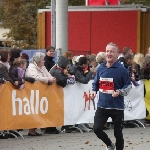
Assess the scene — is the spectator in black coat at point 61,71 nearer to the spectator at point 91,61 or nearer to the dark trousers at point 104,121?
the spectator at point 91,61

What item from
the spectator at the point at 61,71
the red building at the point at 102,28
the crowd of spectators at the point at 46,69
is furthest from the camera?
the red building at the point at 102,28

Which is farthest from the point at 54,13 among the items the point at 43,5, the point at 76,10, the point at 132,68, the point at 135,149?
the point at 43,5

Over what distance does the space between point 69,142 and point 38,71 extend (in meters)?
1.82

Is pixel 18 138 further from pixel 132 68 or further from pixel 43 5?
pixel 43 5

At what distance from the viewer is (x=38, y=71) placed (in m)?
14.4

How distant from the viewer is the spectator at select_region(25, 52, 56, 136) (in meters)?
14.3

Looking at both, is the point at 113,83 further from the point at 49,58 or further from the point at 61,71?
the point at 49,58

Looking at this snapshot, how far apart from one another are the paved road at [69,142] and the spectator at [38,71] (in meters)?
0.66

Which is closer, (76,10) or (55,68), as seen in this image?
(55,68)

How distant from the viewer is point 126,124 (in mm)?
16641

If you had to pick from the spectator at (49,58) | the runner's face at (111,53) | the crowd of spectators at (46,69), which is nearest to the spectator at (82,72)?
the crowd of spectators at (46,69)

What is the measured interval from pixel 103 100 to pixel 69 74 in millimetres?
4135

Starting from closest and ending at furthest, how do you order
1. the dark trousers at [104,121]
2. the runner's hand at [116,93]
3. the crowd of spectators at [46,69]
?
1. the runner's hand at [116,93]
2. the dark trousers at [104,121]
3. the crowd of spectators at [46,69]

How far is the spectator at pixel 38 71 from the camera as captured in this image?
1431 cm
